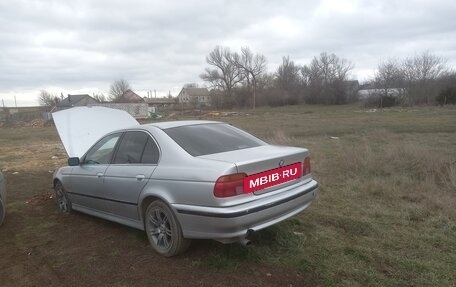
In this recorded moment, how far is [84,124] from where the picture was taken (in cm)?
780

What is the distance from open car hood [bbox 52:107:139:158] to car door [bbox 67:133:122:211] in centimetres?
167

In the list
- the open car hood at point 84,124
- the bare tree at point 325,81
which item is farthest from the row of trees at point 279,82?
the open car hood at point 84,124

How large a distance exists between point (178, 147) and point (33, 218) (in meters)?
3.37

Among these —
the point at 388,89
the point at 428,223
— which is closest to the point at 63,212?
the point at 428,223

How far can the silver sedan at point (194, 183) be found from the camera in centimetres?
370

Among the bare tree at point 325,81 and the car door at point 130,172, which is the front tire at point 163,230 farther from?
the bare tree at point 325,81

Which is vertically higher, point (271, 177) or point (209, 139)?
point (209, 139)

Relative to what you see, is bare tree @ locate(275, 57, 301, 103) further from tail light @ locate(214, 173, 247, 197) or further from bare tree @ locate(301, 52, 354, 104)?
tail light @ locate(214, 173, 247, 197)

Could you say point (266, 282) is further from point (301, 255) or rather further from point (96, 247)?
Answer: point (96, 247)

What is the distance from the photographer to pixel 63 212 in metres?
6.34

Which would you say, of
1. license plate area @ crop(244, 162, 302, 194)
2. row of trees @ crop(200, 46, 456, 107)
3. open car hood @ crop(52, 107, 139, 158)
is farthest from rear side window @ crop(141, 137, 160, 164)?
row of trees @ crop(200, 46, 456, 107)

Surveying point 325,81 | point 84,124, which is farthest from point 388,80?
point 84,124

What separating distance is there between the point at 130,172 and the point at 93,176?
3.19ft

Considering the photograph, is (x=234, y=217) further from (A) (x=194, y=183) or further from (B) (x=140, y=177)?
(B) (x=140, y=177)
